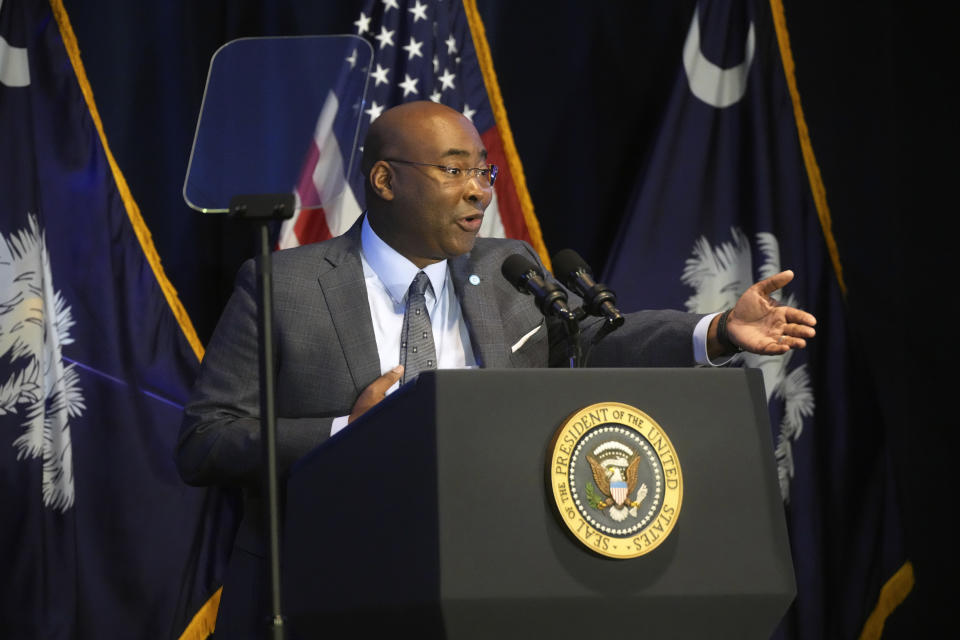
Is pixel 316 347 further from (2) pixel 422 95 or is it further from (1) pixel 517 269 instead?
(2) pixel 422 95

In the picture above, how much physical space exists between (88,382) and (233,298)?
118cm

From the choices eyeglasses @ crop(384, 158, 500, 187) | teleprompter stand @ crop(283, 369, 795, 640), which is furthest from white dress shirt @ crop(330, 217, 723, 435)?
teleprompter stand @ crop(283, 369, 795, 640)

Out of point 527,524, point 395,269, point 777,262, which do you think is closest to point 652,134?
point 777,262

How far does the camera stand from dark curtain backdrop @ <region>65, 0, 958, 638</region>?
357 centimetres

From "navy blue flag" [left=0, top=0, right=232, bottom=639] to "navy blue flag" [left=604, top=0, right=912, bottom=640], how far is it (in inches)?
60.0

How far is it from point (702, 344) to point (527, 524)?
74cm

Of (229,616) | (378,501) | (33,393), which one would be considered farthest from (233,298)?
(33,393)

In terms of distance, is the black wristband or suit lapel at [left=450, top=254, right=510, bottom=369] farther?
suit lapel at [left=450, top=254, right=510, bottom=369]

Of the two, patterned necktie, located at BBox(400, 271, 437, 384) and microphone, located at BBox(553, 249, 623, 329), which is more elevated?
microphone, located at BBox(553, 249, 623, 329)

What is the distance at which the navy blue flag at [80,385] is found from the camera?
125 inches

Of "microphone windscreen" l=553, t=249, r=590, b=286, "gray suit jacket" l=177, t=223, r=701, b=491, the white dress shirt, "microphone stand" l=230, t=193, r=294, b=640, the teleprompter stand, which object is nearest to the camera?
the teleprompter stand

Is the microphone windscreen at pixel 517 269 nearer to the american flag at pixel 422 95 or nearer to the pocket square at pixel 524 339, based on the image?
the pocket square at pixel 524 339

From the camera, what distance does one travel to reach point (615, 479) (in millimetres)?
1450

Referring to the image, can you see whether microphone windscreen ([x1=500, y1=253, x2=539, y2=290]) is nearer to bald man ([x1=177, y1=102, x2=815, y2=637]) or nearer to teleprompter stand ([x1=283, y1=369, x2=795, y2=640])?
bald man ([x1=177, y1=102, x2=815, y2=637])
